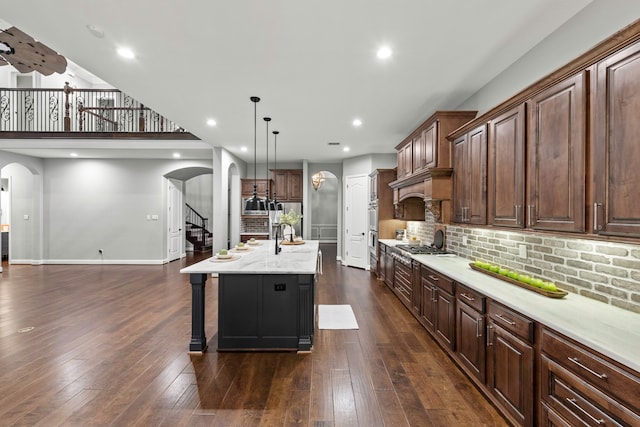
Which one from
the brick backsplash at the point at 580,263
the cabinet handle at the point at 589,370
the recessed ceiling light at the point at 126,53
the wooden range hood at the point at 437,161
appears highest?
the recessed ceiling light at the point at 126,53

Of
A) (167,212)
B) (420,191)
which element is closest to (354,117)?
(420,191)

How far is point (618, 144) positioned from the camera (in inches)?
61.5

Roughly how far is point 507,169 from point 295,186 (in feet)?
21.4

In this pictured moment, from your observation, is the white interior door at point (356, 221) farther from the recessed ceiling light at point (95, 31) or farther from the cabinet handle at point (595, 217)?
the recessed ceiling light at point (95, 31)

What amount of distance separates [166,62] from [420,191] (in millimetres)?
3524

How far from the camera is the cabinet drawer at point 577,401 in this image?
1.29m

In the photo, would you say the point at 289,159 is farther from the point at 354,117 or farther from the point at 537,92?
the point at 537,92

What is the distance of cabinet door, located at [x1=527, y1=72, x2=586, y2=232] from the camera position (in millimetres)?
1808

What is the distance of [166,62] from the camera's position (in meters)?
2.97

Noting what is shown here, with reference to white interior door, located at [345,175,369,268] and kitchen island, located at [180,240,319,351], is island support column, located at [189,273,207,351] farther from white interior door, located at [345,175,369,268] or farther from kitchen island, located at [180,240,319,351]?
white interior door, located at [345,175,369,268]

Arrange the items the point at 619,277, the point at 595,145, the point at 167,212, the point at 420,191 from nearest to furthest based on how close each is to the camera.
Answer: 1. the point at 595,145
2. the point at 619,277
3. the point at 420,191
4. the point at 167,212

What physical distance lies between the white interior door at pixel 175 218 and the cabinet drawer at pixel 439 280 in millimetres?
7505

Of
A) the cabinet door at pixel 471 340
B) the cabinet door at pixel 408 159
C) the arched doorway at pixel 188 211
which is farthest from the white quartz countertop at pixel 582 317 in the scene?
the arched doorway at pixel 188 211

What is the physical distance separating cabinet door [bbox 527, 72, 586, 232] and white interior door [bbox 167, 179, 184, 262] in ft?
28.2
